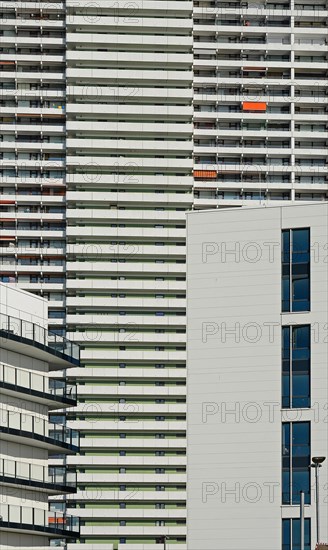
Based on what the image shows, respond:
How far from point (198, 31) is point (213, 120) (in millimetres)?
6663

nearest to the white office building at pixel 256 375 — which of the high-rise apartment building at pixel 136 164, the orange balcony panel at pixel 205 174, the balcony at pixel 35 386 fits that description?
the balcony at pixel 35 386

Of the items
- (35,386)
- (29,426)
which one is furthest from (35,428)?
(35,386)

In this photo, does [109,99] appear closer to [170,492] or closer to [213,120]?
[213,120]

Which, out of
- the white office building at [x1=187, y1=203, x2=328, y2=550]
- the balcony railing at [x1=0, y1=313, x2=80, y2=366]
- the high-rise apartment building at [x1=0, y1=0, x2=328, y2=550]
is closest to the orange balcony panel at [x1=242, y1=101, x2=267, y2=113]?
the high-rise apartment building at [x1=0, y1=0, x2=328, y2=550]

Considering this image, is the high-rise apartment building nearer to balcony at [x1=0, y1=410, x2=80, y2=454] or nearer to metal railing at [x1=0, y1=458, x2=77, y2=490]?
balcony at [x1=0, y1=410, x2=80, y2=454]

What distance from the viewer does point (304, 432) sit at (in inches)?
3622

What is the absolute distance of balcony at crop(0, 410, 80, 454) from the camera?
3337 inches

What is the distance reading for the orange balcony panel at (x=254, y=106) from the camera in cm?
12838

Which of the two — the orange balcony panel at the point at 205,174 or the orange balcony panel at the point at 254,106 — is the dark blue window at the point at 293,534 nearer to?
the orange balcony panel at the point at 205,174

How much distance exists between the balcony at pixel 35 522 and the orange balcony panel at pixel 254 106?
4463 centimetres

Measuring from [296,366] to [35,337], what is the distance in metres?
14.7

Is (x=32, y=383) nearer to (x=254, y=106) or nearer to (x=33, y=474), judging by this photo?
(x=33, y=474)

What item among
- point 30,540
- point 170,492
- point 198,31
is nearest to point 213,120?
point 198,31

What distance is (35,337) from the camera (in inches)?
3450
